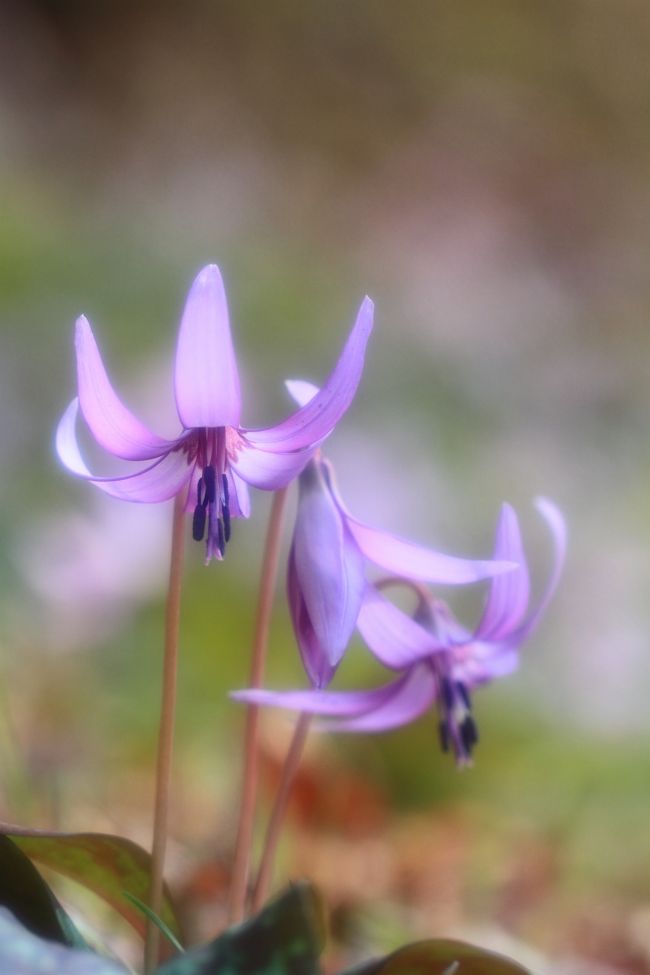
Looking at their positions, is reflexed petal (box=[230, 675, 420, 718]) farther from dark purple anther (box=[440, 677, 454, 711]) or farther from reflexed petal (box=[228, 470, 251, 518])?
Answer: reflexed petal (box=[228, 470, 251, 518])

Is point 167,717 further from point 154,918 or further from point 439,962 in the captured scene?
point 439,962

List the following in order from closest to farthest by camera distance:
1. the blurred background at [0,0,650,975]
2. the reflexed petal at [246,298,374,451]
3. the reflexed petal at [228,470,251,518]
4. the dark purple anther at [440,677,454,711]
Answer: the reflexed petal at [246,298,374,451] < the reflexed petal at [228,470,251,518] < the dark purple anther at [440,677,454,711] < the blurred background at [0,0,650,975]

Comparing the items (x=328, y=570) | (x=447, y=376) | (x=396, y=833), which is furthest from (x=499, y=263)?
(x=328, y=570)

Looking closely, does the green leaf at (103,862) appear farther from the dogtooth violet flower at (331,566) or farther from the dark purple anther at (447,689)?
the dark purple anther at (447,689)

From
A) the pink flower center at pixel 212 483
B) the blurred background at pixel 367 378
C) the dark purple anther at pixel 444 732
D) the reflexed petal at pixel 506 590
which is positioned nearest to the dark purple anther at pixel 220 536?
the pink flower center at pixel 212 483

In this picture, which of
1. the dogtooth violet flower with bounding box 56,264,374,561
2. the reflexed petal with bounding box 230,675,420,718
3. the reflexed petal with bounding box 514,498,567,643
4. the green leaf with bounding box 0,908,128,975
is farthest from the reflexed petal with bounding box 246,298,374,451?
the green leaf with bounding box 0,908,128,975

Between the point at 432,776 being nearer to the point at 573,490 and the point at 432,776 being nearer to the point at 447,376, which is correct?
the point at 573,490
